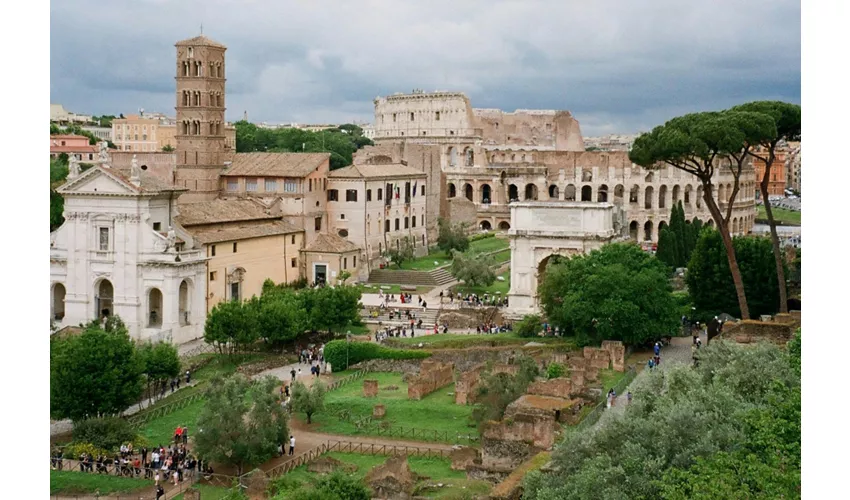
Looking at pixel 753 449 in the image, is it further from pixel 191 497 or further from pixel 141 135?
pixel 141 135

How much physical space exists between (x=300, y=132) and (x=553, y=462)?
67.6 meters

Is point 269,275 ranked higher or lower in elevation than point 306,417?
higher

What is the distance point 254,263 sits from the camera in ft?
121

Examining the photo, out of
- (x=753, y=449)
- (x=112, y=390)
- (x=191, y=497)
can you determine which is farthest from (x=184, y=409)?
(x=753, y=449)

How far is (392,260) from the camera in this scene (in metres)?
43.7

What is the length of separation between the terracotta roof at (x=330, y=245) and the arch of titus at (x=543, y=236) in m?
6.67

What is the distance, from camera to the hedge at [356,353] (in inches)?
1169

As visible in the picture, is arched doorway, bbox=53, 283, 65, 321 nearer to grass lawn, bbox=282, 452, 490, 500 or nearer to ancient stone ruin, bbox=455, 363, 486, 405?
ancient stone ruin, bbox=455, 363, 486, 405

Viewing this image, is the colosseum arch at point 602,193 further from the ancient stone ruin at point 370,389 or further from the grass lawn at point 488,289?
the ancient stone ruin at point 370,389

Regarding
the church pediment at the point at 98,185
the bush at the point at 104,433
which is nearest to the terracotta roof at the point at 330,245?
the church pediment at the point at 98,185

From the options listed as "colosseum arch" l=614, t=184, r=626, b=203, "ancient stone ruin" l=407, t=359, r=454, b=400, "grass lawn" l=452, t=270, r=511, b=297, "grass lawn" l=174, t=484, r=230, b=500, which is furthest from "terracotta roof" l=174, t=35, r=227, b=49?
"colosseum arch" l=614, t=184, r=626, b=203

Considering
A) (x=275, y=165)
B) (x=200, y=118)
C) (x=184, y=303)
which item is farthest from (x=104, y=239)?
(x=275, y=165)

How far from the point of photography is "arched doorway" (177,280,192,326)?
33.6 metres

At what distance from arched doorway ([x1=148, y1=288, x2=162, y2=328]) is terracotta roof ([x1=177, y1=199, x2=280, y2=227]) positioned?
226 cm
